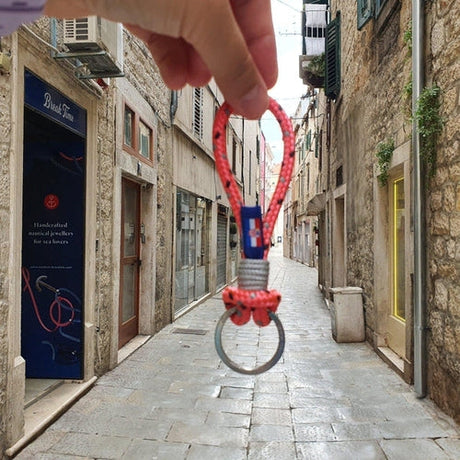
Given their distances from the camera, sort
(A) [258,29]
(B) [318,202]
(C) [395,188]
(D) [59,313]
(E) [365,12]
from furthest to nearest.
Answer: (B) [318,202] < (E) [365,12] < (C) [395,188] < (D) [59,313] < (A) [258,29]

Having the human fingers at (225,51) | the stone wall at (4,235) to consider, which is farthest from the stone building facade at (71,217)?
the human fingers at (225,51)

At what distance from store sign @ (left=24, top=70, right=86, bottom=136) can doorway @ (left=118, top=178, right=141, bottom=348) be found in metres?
1.87

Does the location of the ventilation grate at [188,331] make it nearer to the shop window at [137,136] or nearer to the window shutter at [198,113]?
the shop window at [137,136]

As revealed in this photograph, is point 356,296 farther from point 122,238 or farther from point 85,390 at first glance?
point 85,390

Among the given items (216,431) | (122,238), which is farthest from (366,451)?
(122,238)

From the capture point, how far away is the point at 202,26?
685mm

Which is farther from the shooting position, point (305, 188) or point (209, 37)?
point (305, 188)

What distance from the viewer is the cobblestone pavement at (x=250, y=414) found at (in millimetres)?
3287

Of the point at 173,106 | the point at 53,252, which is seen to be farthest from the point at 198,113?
the point at 53,252

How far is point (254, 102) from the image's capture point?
0.77 m

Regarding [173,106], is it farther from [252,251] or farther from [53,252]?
[252,251]

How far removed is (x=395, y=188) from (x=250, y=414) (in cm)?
367

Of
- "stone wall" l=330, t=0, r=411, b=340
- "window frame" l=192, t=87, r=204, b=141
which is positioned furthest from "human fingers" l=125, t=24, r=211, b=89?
"window frame" l=192, t=87, r=204, b=141

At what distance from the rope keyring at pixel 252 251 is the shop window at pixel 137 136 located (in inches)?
201
